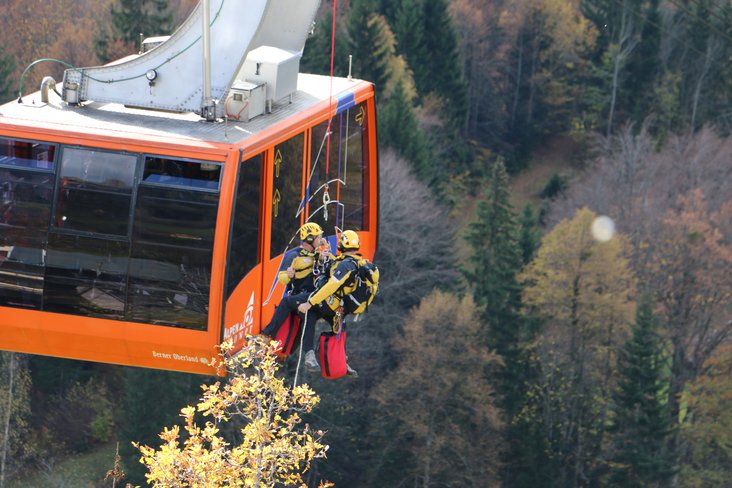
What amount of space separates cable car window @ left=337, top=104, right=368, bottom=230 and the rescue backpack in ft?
6.94

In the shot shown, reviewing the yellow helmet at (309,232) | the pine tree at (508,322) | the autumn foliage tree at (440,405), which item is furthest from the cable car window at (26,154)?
the pine tree at (508,322)

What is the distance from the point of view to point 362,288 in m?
15.3

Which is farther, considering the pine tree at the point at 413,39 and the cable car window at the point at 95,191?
the pine tree at the point at 413,39

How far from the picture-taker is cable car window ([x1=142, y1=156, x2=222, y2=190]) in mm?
13852

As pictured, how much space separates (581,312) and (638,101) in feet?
84.7

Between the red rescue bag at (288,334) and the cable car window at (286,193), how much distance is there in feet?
2.25

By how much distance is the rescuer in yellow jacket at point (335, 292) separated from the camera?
14.9 metres

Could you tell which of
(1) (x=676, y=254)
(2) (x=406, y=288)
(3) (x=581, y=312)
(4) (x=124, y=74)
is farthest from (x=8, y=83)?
(4) (x=124, y=74)

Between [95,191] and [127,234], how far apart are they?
48 centimetres

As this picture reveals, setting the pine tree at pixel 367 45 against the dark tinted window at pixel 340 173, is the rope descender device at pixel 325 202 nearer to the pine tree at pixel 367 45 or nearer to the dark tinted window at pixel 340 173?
the dark tinted window at pixel 340 173

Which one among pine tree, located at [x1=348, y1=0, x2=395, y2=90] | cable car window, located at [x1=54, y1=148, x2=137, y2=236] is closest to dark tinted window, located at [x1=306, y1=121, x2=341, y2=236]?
cable car window, located at [x1=54, y1=148, x2=137, y2=236]

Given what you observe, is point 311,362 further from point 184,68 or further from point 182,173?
point 184,68

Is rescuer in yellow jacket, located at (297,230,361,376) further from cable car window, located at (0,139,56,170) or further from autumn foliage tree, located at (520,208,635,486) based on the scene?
autumn foliage tree, located at (520,208,635,486)

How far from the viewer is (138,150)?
13930 mm
